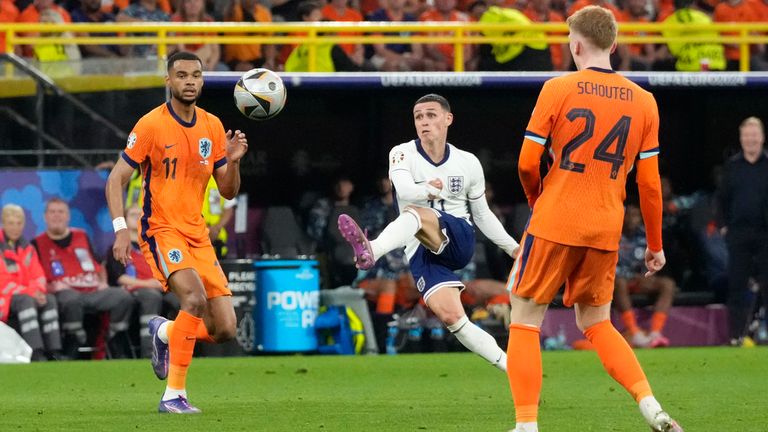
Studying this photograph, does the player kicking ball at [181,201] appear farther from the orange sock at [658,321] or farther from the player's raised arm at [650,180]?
the orange sock at [658,321]

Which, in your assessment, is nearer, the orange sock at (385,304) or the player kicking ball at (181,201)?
the player kicking ball at (181,201)

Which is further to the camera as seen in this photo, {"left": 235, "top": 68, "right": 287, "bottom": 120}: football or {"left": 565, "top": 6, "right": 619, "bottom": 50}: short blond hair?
{"left": 235, "top": 68, "right": 287, "bottom": 120}: football

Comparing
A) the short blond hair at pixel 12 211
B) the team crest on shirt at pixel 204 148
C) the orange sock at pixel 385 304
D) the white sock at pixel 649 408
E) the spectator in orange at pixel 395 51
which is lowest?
the orange sock at pixel 385 304

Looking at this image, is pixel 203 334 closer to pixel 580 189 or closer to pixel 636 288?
pixel 580 189

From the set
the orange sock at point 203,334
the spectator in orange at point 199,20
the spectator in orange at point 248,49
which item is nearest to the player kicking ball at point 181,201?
the orange sock at point 203,334

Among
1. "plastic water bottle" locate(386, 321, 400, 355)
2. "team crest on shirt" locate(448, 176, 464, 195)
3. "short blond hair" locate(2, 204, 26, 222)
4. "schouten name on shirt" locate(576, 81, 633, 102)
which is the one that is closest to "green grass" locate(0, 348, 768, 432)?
"plastic water bottle" locate(386, 321, 400, 355)

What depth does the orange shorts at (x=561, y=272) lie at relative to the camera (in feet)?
23.7

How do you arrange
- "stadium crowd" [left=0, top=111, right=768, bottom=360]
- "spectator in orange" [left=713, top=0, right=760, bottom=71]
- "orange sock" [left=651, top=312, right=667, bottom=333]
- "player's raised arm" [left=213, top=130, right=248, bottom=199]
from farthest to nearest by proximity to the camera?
"spectator in orange" [left=713, top=0, right=760, bottom=71], "orange sock" [left=651, top=312, right=667, bottom=333], "stadium crowd" [left=0, top=111, right=768, bottom=360], "player's raised arm" [left=213, top=130, right=248, bottom=199]

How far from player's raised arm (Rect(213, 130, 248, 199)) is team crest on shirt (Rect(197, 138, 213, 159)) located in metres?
0.12

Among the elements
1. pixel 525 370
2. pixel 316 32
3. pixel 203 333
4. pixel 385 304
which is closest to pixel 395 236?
pixel 203 333

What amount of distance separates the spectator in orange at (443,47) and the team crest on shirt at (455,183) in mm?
6693

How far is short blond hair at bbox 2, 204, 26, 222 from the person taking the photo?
51.4 feet

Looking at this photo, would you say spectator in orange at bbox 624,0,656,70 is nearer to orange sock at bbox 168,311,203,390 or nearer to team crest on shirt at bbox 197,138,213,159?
team crest on shirt at bbox 197,138,213,159

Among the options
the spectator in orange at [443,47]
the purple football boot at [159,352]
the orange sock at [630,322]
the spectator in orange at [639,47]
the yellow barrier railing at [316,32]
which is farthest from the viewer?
the spectator in orange at [639,47]
